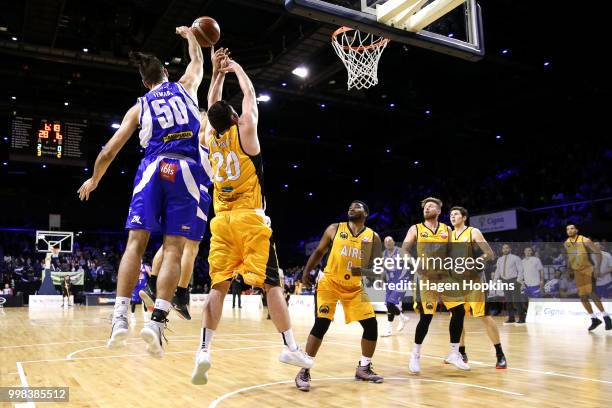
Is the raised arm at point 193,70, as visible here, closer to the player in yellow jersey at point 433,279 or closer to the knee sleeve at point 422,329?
the player in yellow jersey at point 433,279

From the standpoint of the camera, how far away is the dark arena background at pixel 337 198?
550cm

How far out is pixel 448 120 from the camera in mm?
20969

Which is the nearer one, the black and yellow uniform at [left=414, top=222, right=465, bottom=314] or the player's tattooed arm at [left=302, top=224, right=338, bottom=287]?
the player's tattooed arm at [left=302, top=224, right=338, bottom=287]

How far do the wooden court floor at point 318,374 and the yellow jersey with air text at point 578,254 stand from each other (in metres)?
1.75

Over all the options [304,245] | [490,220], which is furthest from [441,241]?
[304,245]

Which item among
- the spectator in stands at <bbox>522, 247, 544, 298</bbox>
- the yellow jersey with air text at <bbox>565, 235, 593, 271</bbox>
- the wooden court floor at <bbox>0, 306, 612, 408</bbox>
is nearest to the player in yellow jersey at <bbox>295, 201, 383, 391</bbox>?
the wooden court floor at <bbox>0, 306, 612, 408</bbox>

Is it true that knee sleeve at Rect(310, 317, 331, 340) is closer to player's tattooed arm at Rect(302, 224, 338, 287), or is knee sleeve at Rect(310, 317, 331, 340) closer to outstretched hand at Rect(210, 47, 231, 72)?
player's tattooed arm at Rect(302, 224, 338, 287)

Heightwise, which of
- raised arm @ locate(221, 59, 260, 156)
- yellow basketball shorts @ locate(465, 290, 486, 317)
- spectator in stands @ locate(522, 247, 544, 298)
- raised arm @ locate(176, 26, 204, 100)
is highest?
raised arm @ locate(176, 26, 204, 100)

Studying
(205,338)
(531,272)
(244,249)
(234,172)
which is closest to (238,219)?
(244,249)

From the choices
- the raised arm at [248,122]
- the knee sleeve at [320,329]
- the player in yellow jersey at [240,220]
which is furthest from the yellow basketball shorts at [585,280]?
the raised arm at [248,122]

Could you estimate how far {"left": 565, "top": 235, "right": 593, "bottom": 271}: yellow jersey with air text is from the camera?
427 inches

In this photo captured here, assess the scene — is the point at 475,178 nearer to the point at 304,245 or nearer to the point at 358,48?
the point at 304,245

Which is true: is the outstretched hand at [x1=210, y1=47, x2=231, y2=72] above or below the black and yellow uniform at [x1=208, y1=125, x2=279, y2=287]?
above

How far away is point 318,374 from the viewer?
6164mm
